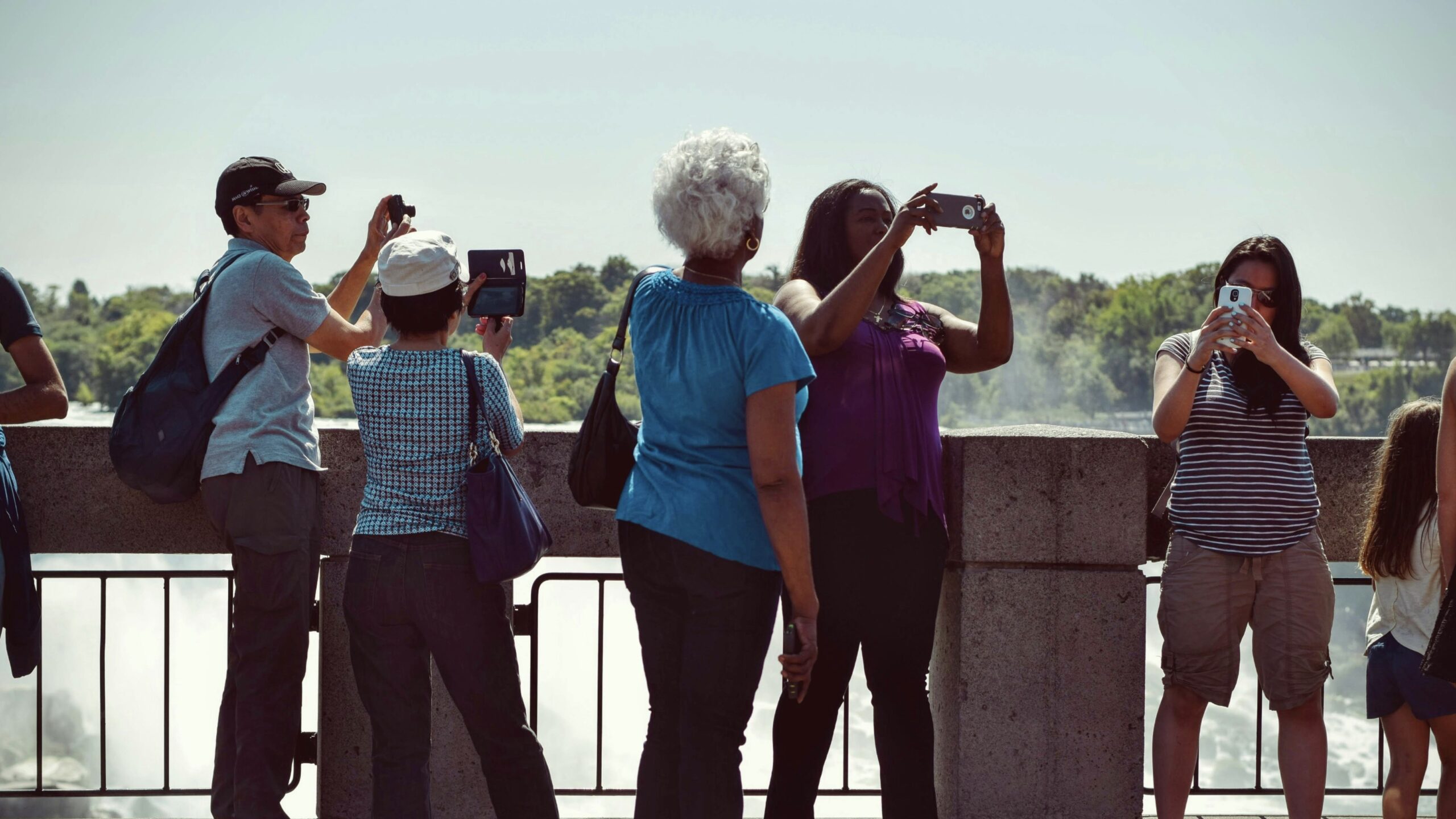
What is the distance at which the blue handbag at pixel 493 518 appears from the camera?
110 inches

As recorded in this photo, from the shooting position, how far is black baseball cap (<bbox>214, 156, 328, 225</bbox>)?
133 inches

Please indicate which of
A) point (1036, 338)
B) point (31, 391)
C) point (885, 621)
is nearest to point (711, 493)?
point (885, 621)

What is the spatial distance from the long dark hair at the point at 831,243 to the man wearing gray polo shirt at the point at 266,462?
1.15 m

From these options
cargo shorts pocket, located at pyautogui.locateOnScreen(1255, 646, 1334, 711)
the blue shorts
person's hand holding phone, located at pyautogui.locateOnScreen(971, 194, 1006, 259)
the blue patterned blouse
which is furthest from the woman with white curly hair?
the blue shorts

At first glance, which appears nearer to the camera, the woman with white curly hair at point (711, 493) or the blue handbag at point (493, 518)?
the woman with white curly hair at point (711, 493)

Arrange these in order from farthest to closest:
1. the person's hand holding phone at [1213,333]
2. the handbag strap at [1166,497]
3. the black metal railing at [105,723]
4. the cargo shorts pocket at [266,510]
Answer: the black metal railing at [105,723] < the handbag strap at [1166,497] < the person's hand holding phone at [1213,333] < the cargo shorts pocket at [266,510]

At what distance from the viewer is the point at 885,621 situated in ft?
9.78

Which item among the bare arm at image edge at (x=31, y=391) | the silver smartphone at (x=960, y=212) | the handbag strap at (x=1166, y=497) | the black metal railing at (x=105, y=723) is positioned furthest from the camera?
the black metal railing at (x=105, y=723)

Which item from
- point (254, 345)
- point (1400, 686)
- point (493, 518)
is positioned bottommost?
point (1400, 686)

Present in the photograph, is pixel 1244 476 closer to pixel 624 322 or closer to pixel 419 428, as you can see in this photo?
pixel 624 322

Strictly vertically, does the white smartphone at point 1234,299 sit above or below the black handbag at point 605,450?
above

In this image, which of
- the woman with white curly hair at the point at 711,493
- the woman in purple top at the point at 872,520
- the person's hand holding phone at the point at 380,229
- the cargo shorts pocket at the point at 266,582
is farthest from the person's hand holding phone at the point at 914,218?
the cargo shorts pocket at the point at 266,582

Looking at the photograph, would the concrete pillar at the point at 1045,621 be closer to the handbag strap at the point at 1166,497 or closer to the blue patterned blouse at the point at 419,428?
the handbag strap at the point at 1166,497

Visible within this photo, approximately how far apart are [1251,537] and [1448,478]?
0.59m
